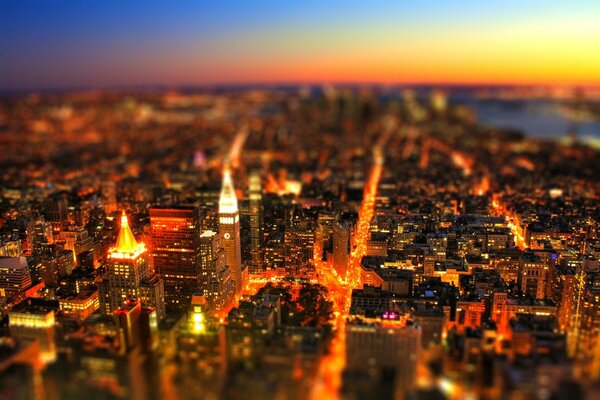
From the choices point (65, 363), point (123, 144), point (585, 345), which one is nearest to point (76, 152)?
point (123, 144)

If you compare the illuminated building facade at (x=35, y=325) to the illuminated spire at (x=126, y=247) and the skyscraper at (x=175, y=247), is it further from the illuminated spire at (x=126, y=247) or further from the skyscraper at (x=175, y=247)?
the skyscraper at (x=175, y=247)

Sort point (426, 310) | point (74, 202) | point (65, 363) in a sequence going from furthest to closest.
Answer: point (74, 202)
point (426, 310)
point (65, 363)

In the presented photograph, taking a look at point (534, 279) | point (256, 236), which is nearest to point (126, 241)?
point (256, 236)

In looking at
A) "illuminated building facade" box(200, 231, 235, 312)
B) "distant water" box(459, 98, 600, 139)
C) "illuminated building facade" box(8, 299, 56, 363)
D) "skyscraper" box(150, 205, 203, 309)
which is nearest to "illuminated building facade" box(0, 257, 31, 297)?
"illuminated building facade" box(8, 299, 56, 363)

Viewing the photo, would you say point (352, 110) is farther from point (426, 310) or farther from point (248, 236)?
point (426, 310)

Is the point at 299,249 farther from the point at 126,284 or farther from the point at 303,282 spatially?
the point at 126,284

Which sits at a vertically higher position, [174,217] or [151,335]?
[174,217]
